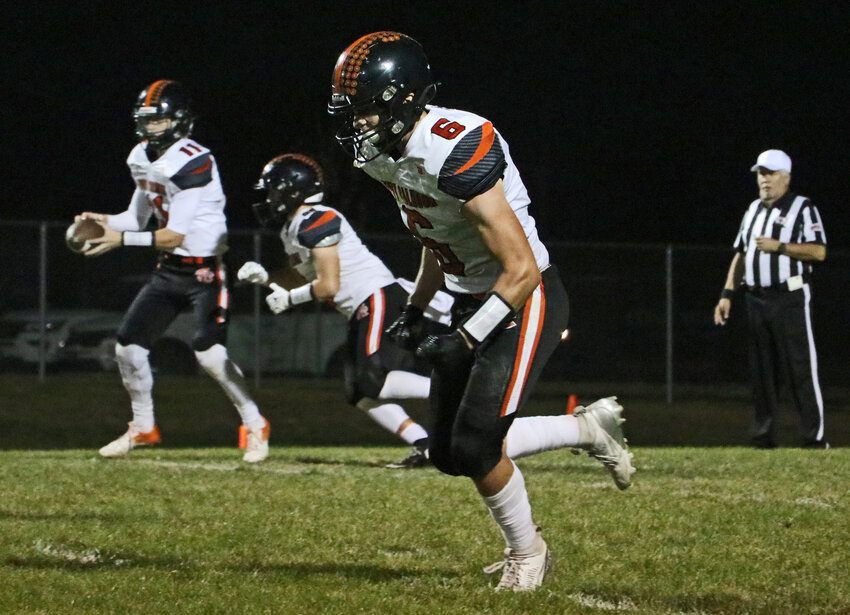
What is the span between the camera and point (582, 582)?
4.00 meters

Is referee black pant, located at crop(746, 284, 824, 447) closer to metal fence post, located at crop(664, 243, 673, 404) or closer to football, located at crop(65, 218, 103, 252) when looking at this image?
football, located at crop(65, 218, 103, 252)

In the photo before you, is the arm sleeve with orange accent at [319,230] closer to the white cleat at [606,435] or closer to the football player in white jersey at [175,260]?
the football player in white jersey at [175,260]

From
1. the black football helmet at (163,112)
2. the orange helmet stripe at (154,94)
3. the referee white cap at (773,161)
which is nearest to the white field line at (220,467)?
the black football helmet at (163,112)

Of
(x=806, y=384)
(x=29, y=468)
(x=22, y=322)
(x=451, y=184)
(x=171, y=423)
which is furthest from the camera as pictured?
(x=22, y=322)

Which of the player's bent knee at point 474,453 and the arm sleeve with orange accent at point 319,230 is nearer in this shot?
the player's bent knee at point 474,453

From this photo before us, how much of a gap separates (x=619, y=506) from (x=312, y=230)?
2.23m

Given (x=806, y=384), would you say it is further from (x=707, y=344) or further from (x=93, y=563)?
(x=707, y=344)

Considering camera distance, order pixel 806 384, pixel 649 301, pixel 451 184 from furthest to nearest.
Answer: pixel 649 301
pixel 806 384
pixel 451 184

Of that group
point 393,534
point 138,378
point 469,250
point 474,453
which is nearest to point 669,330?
point 138,378

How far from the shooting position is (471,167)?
3684mm

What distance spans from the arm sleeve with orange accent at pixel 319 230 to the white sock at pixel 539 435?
98.5 inches

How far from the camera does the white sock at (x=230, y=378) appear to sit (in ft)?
23.4

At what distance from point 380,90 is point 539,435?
128 cm

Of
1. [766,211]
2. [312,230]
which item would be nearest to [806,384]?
[766,211]
